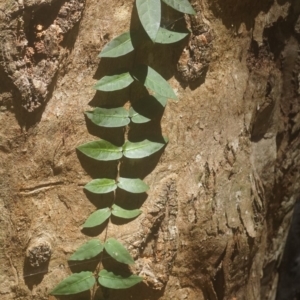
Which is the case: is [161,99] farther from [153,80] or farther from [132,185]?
[132,185]

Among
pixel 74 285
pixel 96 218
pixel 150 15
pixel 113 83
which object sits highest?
pixel 150 15

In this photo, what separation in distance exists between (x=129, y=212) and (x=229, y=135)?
0.30 m

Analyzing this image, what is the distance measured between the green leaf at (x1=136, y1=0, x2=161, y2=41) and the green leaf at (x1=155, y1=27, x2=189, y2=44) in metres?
0.05

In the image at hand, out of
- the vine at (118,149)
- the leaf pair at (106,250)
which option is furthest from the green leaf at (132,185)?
the leaf pair at (106,250)

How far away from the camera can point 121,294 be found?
1218 millimetres

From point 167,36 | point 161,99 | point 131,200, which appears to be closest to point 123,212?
point 131,200

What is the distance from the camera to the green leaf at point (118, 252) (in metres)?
1.15

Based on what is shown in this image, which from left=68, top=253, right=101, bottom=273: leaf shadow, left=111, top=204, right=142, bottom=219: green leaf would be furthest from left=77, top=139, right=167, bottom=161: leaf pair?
left=68, top=253, right=101, bottom=273: leaf shadow

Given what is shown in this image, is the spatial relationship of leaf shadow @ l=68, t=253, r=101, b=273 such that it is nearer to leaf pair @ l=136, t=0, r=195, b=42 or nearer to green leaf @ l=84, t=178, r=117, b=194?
green leaf @ l=84, t=178, r=117, b=194

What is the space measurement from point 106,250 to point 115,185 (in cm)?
14

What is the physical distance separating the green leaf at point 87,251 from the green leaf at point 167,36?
17.2 inches

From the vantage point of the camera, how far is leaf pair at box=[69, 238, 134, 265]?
1.15 meters

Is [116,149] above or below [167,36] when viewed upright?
below

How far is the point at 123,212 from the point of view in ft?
3.84
